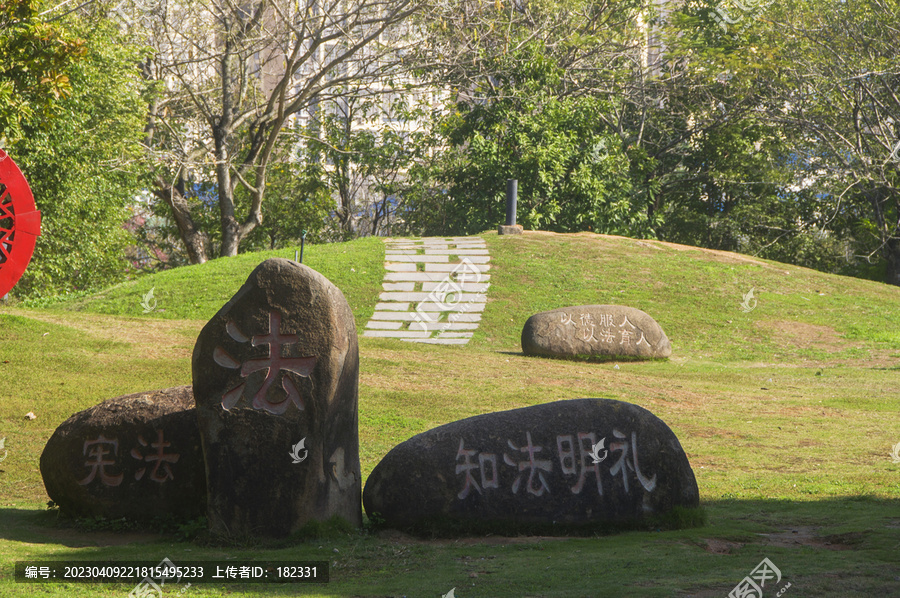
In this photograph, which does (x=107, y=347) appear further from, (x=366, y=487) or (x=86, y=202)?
(x=86, y=202)

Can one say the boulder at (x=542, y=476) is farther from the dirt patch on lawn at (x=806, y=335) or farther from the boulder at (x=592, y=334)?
the dirt patch on lawn at (x=806, y=335)

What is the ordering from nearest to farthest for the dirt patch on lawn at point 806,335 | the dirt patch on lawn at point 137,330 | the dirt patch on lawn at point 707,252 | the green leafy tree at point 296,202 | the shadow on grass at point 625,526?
1. the shadow on grass at point 625,526
2. the dirt patch on lawn at point 137,330
3. the dirt patch on lawn at point 806,335
4. the dirt patch on lawn at point 707,252
5. the green leafy tree at point 296,202

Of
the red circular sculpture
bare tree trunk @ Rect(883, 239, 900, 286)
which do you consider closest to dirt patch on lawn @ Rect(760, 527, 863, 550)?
the red circular sculpture

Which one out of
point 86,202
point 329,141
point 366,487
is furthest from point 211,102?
point 366,487

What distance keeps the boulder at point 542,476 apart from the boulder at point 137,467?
1638mm

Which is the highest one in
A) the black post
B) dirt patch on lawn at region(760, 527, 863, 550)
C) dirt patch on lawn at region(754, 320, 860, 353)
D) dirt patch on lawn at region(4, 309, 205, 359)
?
the black post

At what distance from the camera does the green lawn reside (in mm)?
5523

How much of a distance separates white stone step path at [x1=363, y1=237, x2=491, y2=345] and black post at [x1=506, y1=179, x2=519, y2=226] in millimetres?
1178

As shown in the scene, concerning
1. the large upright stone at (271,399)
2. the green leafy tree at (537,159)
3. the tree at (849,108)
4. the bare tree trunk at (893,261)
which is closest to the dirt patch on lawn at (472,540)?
the large upright stone at (271,399)

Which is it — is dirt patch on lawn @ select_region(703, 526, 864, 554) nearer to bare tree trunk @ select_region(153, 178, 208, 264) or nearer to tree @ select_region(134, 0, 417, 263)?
tree @ select_region(134, 0, 417, 263)

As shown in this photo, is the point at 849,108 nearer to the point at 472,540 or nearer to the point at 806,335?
the point at 806,335

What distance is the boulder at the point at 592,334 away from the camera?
1638 cm

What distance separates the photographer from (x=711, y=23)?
32.3 metres

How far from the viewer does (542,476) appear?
6.57 metres
